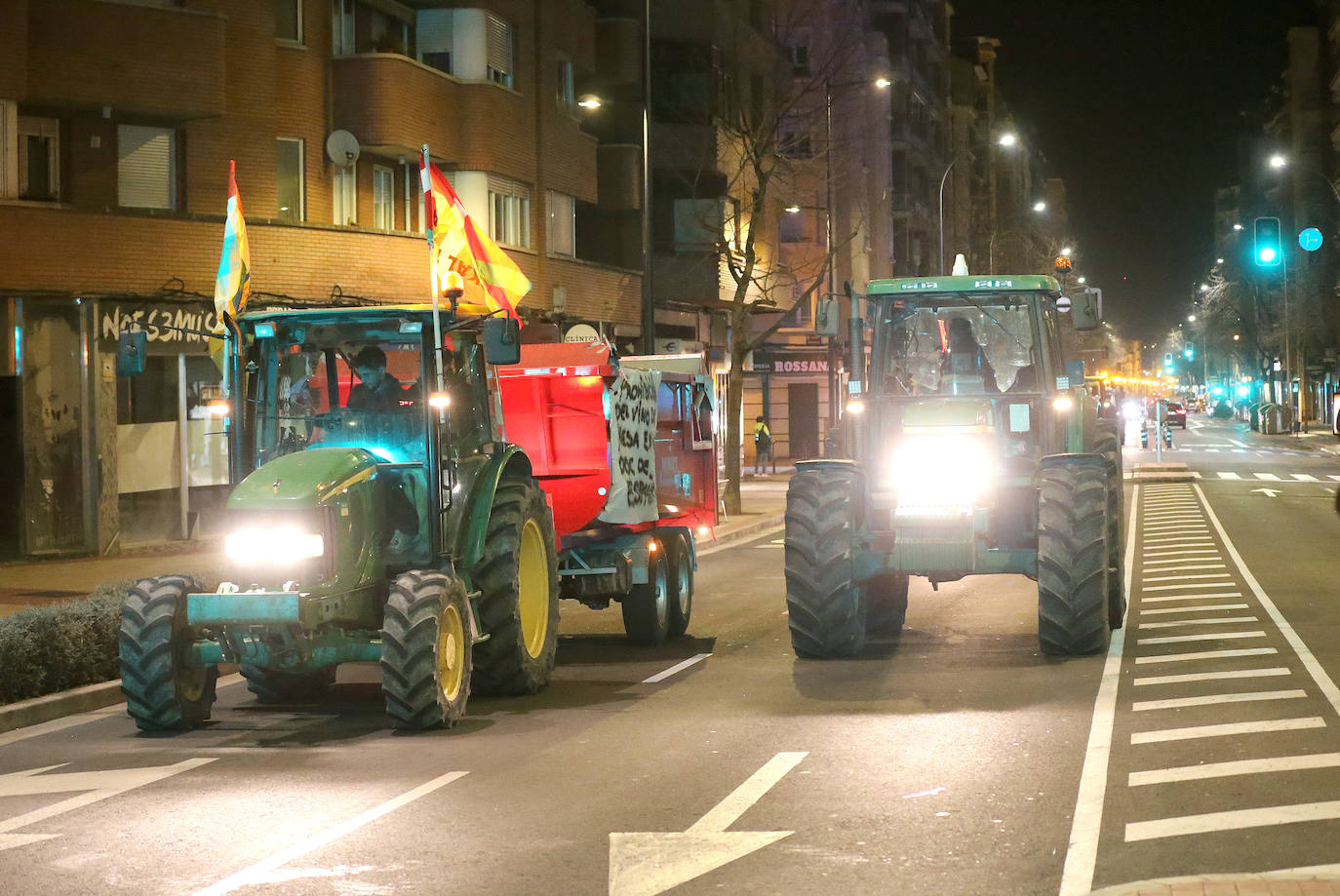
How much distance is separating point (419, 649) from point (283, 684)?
264cm

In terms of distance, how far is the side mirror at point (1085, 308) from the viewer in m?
15.0

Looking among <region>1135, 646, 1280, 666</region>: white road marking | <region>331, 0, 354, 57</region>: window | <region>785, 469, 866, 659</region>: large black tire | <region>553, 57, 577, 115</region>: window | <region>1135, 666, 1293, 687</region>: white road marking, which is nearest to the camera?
<region>1135, 666, 1293, 687</region>: white road marking

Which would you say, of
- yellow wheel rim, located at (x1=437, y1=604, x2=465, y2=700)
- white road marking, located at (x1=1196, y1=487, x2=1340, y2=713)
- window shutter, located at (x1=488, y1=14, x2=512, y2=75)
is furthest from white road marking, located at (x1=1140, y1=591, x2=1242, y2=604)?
window shutter, located at (x1=488, y1=14, x2=512, y2=75)

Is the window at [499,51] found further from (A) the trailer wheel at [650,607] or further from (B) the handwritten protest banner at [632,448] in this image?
(A) the trailer wheel at [650,607]

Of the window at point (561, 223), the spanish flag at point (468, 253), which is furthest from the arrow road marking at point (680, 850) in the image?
the window at point (561, 223)

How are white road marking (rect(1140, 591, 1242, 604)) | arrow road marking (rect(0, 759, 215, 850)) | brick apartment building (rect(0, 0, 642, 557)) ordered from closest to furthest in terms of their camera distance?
arrow road marking (rect(0, 759, 215, 850)), white road marking (rect(1140, 591, 1242, 604)), brick apartment building (rect(0, 0, 642, 557))

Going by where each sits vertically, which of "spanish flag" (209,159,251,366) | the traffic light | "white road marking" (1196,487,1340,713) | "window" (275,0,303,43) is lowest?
"white road marking" (1196,487,1340,713)

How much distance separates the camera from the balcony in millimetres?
24766

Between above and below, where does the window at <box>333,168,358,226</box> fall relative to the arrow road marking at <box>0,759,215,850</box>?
above

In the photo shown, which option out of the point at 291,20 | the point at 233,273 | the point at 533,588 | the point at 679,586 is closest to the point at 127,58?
the point at 291,20

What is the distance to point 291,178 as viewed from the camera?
28578mm

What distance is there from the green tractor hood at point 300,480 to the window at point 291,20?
62.0ft

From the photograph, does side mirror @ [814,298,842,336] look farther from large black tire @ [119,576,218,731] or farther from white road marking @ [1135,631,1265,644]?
large black tire @ [119,576,218,731]

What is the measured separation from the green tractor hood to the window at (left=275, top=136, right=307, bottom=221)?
1772cm
